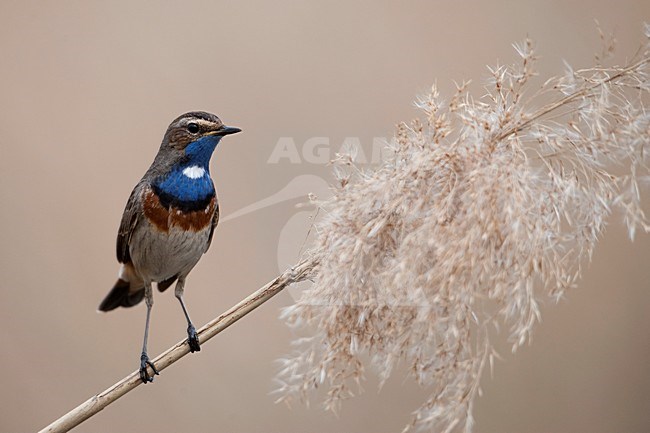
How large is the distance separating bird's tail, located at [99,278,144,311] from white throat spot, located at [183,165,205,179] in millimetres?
911

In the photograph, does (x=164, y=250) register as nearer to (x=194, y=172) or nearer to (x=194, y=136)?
(x=194, y=172)

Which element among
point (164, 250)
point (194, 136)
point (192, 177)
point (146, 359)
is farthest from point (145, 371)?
point (194, 136)

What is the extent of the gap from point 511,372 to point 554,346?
32 centimetres

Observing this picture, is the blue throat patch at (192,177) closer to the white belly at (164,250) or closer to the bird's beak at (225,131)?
the bird's beak at (225,131)

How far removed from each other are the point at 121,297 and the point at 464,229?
2458 mm

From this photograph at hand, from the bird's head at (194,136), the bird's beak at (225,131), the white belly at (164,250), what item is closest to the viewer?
the bird's beak at (225,131)

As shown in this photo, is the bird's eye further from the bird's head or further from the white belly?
the white belly

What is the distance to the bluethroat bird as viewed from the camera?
3.29 metres

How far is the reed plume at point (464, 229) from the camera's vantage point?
204 centimetres

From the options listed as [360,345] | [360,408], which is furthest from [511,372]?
[360,345]

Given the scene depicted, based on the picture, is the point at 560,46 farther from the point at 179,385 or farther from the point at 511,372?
the point at 179,385

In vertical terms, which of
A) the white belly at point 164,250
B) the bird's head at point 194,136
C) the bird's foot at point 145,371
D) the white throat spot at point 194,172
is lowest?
the bird's foot at point 145,371

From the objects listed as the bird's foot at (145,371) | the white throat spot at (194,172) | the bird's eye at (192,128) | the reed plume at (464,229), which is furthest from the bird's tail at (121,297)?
the reed plume at (464,229)

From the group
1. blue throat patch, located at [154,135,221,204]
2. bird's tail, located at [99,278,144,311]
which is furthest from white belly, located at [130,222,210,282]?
bird's tail, located at [99,278,144,311]
